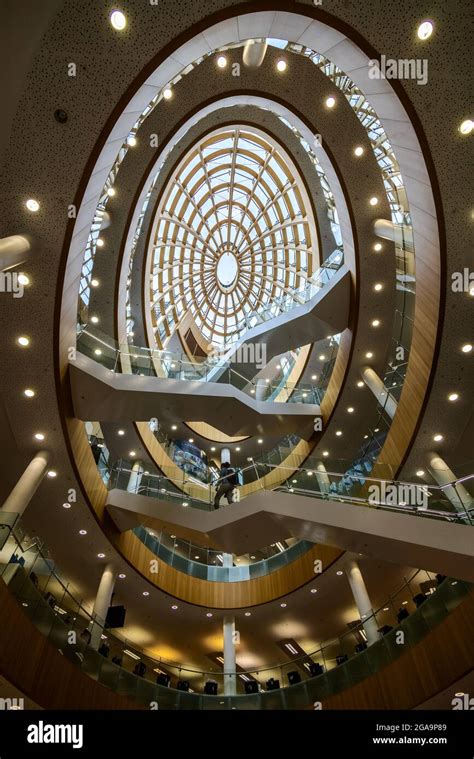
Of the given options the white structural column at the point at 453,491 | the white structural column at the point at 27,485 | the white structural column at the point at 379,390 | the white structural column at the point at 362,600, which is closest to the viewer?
the white structural column at the point at 453,491

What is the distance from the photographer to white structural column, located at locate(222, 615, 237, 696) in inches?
556

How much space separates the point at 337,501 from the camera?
10797 millimetres

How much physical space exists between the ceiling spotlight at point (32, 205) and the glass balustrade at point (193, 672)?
7.27 meters

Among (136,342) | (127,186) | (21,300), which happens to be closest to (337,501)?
(21,300)

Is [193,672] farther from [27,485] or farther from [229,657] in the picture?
[27,485]

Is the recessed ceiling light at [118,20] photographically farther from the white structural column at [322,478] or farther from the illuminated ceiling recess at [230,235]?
the illuminated ceiling recess at [230,235]

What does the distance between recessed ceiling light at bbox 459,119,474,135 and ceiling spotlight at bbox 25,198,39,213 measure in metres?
9.73

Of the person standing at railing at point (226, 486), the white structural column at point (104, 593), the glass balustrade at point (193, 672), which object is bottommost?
the glass balustrade at point (193, 672)

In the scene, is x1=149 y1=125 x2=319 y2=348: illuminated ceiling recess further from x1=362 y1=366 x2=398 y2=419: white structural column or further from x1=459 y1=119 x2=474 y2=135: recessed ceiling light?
x1=459 y1=119 x2=474 y2=135: recessed ceiling light

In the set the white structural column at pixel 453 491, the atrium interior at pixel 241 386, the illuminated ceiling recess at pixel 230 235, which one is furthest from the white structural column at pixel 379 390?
the illuminated ceiling recess at pixel 230 235

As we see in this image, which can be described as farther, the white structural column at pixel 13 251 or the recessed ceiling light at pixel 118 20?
the white structural column at pixel 13 251

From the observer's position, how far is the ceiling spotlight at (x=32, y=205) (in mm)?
9234

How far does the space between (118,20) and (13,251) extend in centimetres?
502
